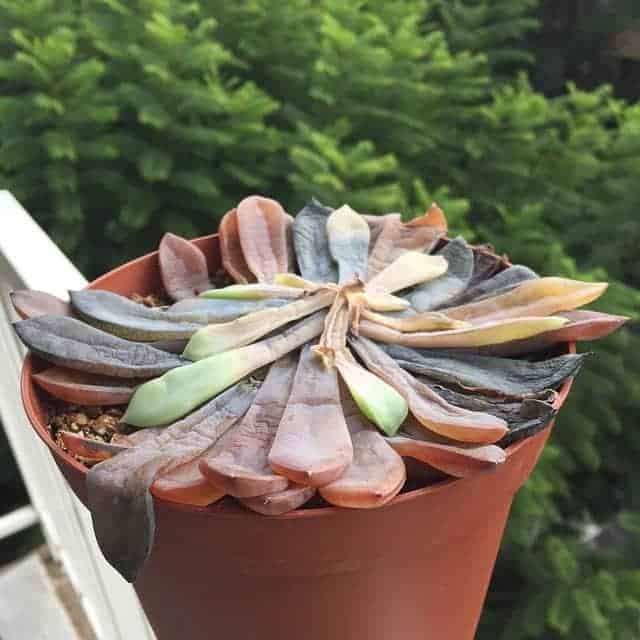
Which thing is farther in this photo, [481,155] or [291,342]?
[481,155]

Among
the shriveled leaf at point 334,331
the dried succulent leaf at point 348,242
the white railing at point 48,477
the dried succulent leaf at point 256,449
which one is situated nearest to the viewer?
the dried succulent leaf at point 256,449

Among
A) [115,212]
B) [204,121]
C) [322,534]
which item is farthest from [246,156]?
[322,534]

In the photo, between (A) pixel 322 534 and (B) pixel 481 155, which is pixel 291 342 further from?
(B) pixel 481 155

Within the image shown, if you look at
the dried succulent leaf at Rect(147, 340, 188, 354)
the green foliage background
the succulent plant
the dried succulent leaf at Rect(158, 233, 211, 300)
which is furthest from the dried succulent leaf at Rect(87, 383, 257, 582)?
the green foliage background

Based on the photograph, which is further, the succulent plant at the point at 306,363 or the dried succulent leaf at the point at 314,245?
the dried succulent leaf at the point at 314,245

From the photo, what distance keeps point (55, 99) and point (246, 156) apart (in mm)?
319

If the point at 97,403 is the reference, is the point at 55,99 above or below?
above

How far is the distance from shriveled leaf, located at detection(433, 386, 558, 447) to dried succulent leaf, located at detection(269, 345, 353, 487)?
7cm

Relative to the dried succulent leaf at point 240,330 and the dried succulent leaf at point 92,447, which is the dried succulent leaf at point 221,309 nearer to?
the dried succulent leaf at point 240,330

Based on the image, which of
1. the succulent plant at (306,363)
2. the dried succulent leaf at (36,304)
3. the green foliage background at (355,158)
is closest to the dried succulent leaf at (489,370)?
the succulent plant at (306,363)

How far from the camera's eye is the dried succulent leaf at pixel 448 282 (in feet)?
1.82

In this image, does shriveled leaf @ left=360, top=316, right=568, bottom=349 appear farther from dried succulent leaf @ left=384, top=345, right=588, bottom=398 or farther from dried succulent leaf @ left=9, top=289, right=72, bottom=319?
dried succulent leaf @ left=9, top=289, right=72, bottom=319

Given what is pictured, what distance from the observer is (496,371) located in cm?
49

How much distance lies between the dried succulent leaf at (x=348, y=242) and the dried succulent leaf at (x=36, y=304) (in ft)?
0.64
